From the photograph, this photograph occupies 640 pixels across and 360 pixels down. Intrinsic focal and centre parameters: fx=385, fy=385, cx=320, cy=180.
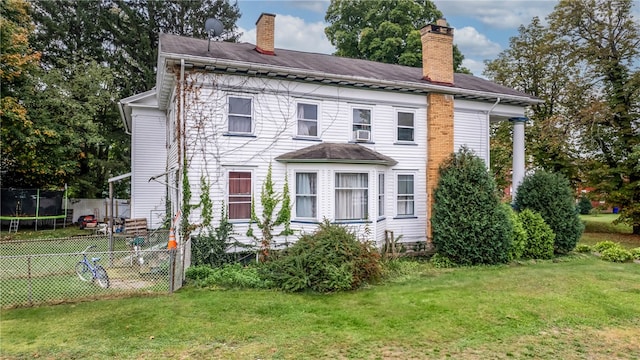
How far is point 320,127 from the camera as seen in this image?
41.7ft

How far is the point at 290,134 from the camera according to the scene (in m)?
12.3

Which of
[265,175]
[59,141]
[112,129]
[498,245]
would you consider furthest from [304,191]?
[112,129]

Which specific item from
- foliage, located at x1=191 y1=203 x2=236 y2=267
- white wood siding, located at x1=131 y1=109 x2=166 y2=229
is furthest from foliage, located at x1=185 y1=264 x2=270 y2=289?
white wood siding, located at x1=131 y1=109 x2=166 y2=229

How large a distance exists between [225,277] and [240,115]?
486 cm

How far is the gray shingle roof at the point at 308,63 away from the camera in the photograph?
1150cm

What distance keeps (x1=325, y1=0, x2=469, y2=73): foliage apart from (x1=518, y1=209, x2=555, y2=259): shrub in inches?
649

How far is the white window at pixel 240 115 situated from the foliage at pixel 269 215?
4.83 feet

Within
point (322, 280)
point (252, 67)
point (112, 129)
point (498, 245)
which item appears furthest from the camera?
point (112, 129)

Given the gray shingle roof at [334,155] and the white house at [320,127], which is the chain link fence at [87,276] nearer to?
the white house at [320,127]

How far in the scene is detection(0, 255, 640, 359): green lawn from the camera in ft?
18.7

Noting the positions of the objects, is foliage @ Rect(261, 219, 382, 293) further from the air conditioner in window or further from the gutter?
the gutter

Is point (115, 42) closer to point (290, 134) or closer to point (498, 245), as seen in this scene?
→ point (290, 134)

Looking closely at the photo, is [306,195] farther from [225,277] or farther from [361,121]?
[225,277]

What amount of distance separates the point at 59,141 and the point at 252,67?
15.9 m
